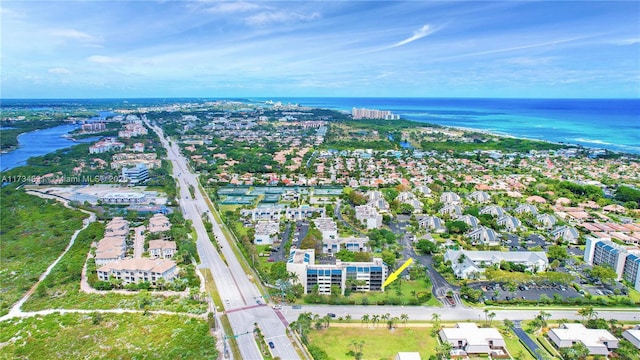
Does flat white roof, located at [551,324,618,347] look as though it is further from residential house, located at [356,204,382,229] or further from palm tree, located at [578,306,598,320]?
residential house, located at [356,204,382,229]

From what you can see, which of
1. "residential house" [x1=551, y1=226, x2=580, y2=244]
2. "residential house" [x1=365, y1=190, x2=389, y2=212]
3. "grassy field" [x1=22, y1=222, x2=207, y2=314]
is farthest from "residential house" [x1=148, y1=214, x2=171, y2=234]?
"residential house" [x1=551, y1=226, x2=580, y2=244]

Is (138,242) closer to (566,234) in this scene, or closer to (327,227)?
(327,227)

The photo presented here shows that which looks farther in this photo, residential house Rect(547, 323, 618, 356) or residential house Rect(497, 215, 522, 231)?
residential house Rect(497, 215, 522, 231)

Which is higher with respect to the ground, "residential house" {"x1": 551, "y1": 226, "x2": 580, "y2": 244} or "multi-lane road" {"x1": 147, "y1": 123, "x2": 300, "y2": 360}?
"residential house" {"x1": 551, "y1": 226, "x2": 580, "y2": 244}

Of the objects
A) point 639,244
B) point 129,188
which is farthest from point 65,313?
point 639,244

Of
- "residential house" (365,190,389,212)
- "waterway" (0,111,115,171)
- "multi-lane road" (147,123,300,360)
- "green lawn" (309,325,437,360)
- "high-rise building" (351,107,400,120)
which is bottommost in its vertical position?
"green lawn" (309,325,437,360)

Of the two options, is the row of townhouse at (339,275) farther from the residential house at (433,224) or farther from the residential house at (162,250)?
the residential house at (433,224)
